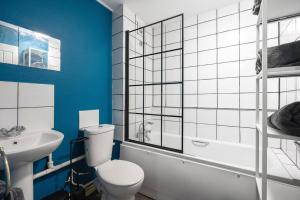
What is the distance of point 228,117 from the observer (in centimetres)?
200

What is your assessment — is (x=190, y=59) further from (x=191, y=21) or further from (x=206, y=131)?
(x=206, y=131)

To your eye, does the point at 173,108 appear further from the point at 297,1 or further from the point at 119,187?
the point at 297,1

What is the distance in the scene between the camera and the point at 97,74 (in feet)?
6.24

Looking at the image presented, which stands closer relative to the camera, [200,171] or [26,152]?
[26,152]

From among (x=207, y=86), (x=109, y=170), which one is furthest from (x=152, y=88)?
(x=109, y=170)

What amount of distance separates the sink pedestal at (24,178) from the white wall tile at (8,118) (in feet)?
1.13

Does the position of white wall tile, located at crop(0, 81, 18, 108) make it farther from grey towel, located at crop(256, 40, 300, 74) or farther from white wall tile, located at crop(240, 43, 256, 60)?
white wall tile, located at crop(240, 43, 256, 60)

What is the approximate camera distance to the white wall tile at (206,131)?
6.91 ft

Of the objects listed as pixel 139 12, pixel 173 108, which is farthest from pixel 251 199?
pixel 139 12

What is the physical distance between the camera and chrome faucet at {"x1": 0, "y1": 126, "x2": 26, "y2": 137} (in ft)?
3.42

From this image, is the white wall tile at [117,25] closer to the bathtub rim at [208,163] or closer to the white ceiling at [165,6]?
the white ceiling at [165,6]

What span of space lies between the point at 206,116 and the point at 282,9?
1474 mm

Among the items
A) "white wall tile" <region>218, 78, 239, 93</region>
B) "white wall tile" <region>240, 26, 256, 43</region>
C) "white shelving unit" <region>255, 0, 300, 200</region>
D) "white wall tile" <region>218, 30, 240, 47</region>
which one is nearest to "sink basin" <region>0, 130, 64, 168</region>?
"white shelving unit" <region>255, 0, 300, 200</region>

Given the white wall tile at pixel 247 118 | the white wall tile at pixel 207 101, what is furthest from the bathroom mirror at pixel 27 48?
the white wall tile at pixel 247 118
